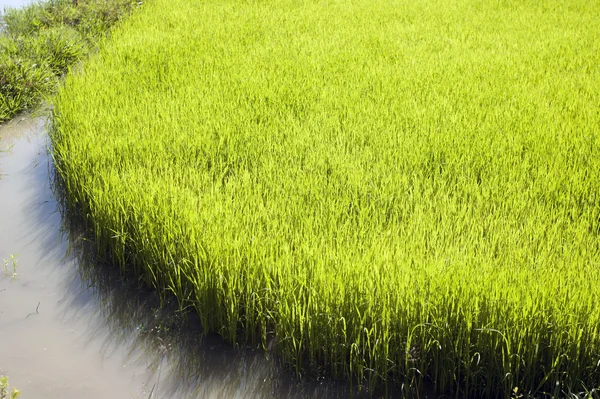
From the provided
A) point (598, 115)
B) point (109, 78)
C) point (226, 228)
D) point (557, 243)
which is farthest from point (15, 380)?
point (598, 115)

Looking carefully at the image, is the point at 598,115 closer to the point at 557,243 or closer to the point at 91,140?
the point at 557,243

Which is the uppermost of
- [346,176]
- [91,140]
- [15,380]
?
[91,140]

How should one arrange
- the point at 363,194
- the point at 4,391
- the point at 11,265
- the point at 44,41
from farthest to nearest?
the point at 44,41 < the point at 363,194 < the point at 11,265 < the point at 4,391

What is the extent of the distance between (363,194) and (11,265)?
1.77 metres

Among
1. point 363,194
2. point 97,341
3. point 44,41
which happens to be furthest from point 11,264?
point 44,41

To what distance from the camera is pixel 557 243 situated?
267 centimetres

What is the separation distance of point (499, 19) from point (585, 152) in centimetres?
385

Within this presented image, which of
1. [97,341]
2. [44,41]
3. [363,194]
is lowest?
[97,341]

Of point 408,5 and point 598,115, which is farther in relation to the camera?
point 408,5

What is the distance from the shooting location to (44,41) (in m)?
5.89

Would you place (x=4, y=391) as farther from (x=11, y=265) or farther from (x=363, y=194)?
(x=363, y=194)

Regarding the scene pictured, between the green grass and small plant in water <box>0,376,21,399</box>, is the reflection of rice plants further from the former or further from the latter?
small plant in water <box>0,376,21,399</box>

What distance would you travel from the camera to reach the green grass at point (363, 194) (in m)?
2.20

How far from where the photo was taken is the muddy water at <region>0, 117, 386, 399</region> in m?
2.22
